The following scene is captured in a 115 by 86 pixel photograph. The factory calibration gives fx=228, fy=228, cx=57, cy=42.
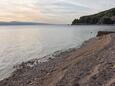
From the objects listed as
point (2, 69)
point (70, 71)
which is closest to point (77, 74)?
point (70, 71)

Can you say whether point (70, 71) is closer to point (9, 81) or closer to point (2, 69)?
point (9, 81)

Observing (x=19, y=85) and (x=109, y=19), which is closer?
(x=19, y=85)

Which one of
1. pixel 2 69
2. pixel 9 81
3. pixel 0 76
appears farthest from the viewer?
pixel 2 69

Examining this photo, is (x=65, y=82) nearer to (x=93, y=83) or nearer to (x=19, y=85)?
(x=93, y=83)

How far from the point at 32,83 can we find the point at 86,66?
342 centimetres

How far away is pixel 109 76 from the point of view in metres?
10.9

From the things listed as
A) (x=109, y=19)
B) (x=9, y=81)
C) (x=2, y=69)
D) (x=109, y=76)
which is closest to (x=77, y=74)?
(x=109, y=76)

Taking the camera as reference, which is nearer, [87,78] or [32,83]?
[87,78]

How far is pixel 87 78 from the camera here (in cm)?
1110

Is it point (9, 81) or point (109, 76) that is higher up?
point (109, 76)

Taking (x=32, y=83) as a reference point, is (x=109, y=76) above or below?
above

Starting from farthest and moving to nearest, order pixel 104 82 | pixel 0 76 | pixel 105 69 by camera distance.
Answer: pixel 0 76 → pixel 105 69 → pixel 104 82

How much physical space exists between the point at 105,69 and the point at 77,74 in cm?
151

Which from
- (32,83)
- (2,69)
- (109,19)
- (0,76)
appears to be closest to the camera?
(32,83)
